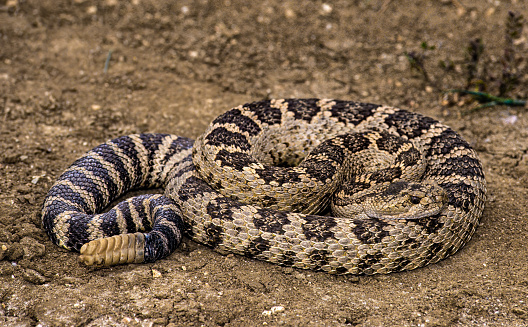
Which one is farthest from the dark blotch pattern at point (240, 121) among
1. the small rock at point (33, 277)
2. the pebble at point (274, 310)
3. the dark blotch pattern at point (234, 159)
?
the small rock at point (33, 277)

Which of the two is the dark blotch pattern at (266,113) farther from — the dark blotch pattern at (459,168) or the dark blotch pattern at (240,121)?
the dark blotch pattern at (459,168)

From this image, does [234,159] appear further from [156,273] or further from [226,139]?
[156,273]

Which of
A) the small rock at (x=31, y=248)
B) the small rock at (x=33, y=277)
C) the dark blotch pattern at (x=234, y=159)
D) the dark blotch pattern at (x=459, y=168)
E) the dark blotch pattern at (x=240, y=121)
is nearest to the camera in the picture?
the small rock at (x=33, y=277)

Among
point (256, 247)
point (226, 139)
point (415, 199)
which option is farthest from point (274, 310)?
point (226, 139)

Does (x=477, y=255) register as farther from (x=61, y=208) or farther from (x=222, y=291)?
(x=61, y=208)

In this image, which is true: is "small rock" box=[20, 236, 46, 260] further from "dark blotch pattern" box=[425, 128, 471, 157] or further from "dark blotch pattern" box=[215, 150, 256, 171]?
"dark blotch pattern" box=[425, 128, 471, 157]
